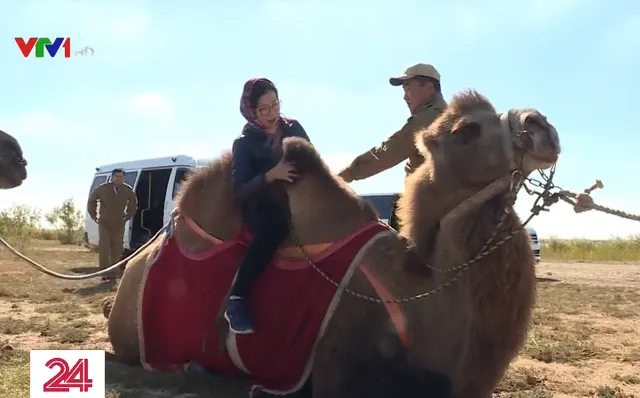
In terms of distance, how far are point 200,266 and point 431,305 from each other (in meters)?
1.56

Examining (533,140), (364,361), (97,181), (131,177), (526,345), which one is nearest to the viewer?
(533,140)

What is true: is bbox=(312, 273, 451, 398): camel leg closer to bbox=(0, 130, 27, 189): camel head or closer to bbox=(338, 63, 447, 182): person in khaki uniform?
bbox=(338, 63, 447, 182): person in khaki uniform

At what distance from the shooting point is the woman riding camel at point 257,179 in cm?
378

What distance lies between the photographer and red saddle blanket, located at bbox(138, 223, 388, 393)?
3674 millimetres

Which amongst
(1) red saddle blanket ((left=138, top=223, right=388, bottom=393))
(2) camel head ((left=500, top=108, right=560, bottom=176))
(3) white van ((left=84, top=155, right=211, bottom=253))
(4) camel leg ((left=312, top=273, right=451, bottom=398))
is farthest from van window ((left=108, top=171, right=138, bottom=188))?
(2) camel head ((left=500, top=108, right=560, bottom=176))

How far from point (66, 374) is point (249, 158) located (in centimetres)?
183

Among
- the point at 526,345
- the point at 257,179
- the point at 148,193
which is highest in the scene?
the point at 148,193

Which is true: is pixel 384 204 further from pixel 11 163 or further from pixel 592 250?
pixel 592 250

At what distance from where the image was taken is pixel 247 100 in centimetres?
401

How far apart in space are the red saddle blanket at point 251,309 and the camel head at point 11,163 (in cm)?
120

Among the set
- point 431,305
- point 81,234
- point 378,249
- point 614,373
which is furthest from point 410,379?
point 81,234

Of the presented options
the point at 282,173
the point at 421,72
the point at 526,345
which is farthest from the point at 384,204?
the point at 282,173

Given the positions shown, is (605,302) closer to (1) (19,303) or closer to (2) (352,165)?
(2) (352,165)

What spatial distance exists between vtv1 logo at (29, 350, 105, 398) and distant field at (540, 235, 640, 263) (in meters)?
22.4
